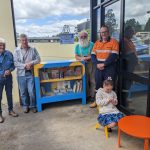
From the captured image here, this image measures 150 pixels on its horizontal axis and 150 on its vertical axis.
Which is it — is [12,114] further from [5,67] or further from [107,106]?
[107,106]

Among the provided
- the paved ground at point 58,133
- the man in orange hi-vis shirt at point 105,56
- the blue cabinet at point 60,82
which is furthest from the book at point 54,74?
the man in orange hi-vis shirt at point 105,56

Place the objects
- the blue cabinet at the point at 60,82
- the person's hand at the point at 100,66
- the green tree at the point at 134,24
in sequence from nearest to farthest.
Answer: the green tree at the point at 134,24, the person's hand at the point at 100,66, the blue cabinet at the point at 60,82

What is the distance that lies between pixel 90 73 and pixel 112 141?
69.1 inches

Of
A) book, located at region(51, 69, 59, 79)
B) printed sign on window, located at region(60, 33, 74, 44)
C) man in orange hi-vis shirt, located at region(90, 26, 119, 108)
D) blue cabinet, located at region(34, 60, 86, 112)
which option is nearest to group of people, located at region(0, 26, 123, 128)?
man in orange hi-vis shirt, located at region(90, 26, 119, 108)

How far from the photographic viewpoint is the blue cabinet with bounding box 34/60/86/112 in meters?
3.88

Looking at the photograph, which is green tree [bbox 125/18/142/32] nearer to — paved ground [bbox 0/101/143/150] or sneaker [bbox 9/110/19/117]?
paved ground [bbox 0/101/143/150]

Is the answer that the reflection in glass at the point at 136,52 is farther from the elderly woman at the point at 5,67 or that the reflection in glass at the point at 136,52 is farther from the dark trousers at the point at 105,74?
the elderly woman at the point at 5,67

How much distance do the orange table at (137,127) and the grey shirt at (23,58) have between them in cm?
197

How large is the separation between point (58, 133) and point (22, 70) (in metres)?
1.34

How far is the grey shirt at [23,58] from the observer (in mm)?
3633

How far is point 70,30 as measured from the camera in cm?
454

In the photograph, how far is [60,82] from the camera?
4121 mm

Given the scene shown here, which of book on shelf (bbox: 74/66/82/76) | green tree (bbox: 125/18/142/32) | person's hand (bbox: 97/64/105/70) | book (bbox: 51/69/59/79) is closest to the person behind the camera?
green tree (bbox: 125/18/142/32)

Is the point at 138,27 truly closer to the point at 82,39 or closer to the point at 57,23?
the point at 82,39
